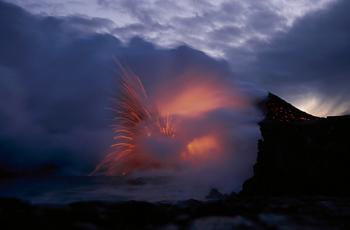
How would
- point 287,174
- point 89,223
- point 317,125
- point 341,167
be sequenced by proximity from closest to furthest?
point 89,223 < point 341,167 < point 317,125 < point 287,174

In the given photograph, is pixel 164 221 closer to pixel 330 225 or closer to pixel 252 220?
pixel 252 220

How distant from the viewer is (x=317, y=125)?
105 feet

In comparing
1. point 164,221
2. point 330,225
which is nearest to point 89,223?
point 164,221

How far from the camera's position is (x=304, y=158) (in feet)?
110

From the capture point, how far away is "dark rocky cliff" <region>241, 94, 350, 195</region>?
29.4 meters

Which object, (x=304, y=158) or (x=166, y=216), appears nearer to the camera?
(x=166, y=216)

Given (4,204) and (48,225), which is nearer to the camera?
(48,225)

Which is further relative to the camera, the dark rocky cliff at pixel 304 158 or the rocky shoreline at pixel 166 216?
the dark rocky cliff at pixel 304 158

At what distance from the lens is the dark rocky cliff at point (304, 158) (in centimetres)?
2939

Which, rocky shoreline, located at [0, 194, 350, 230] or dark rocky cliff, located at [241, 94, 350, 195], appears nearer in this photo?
rocky shoreline, located at [0, 194, 350, 230]

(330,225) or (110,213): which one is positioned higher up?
(110,213)

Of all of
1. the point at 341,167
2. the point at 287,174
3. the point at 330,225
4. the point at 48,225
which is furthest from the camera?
the point at 287,174

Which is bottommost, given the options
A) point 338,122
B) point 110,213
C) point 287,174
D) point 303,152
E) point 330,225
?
point 330,225

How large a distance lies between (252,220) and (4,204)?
13.3 feet
